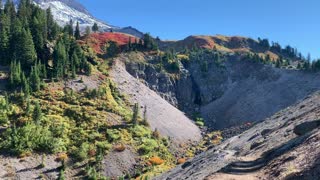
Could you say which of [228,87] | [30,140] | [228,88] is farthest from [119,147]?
[228,87]

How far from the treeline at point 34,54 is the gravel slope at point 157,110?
12771 millimetres

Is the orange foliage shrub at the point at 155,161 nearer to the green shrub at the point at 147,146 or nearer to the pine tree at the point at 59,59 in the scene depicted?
the green shrub at the point at 147,146

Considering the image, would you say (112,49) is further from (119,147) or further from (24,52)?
(119,147)

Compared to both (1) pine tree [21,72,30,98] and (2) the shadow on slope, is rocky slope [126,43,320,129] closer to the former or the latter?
(1) pine tree [21,72,30,98]

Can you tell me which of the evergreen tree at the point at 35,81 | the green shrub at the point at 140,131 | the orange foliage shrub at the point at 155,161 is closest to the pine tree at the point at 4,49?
the evergreen tree at the point at 35,81

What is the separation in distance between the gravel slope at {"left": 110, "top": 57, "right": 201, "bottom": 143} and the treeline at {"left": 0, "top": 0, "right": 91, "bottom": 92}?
12771 millimetres

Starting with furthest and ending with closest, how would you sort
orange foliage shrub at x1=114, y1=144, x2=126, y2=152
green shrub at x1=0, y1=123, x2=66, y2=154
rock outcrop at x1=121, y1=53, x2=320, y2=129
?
rock outcrop at x1=121, y1=53, x2=320, y2=129
orange foliage shrub at x1=114, y1=144, x2=126, y2=152
green shrub at x1=0, y1=123, x2=66, y2=154

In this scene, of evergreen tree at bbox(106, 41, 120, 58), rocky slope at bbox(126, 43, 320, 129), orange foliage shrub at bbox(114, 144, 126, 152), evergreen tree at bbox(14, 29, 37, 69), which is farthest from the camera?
evergreen tree at bbox(106, 41, 120, 58)

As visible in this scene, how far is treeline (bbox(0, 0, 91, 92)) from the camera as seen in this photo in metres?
91.1

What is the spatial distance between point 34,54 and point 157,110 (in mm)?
35316

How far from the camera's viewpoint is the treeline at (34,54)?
91125 mm

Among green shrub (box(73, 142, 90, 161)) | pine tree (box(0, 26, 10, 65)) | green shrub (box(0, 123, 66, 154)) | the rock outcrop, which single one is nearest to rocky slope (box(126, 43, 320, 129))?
the rock outcrop

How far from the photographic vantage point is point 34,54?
332ft

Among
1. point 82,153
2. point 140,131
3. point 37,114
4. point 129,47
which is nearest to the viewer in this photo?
point 82,153
